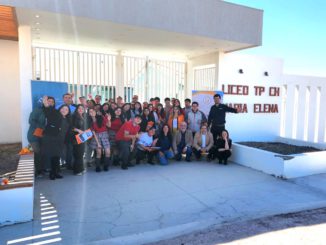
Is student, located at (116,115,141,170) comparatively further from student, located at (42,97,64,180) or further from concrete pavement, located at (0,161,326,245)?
student, located at (42,97,64,180)

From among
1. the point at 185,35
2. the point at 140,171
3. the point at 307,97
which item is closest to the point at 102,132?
the point at 140,171

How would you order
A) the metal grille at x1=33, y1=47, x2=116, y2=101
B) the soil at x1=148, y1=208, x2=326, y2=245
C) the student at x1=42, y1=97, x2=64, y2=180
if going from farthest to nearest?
1. the metal grille at x1=33, y1=47, x2=116, y2=101
2. the student at x1=42, y1=97, x2=64, y2=180
3. the soil at x1=148, y1=208, x2=326, y2=245

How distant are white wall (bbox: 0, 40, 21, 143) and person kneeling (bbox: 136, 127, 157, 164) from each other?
15.5ft

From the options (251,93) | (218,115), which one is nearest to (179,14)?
(218,115)

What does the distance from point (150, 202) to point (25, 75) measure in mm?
4454

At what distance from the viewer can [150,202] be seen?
4.37 m

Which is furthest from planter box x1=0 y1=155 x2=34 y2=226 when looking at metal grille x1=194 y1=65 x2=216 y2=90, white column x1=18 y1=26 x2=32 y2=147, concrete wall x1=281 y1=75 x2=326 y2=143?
concrete wall x1=281 y1=75 x2=326 y2=143

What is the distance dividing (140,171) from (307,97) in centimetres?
855

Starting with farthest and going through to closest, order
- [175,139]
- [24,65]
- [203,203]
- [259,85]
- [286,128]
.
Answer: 1. [286,128]
2. [259,85]
3. [175,139]
4. [24,65]
5. [203,203]

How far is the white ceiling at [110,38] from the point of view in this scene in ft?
20.4

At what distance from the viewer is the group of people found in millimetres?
5359

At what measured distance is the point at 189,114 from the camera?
24.7 feet

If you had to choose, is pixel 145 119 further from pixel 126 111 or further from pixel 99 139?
pixel 99 139

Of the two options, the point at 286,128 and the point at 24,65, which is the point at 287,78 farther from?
the point at 24,65
